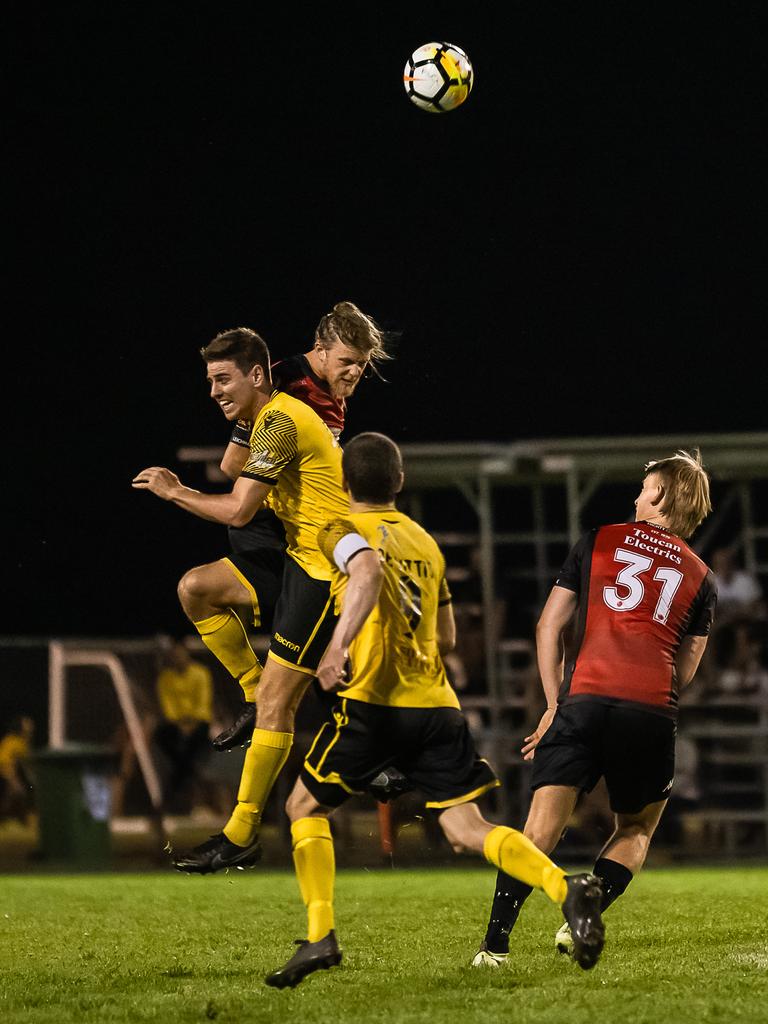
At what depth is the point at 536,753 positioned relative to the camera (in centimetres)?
670

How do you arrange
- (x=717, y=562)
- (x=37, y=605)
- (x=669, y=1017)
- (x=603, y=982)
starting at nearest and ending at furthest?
(x=669, y=1017) < (x=603, y=982) < (x=717, y=562) < (x=37, y=605)

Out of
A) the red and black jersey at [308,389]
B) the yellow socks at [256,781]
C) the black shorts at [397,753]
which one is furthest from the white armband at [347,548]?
the red and black jersey at [308,389]

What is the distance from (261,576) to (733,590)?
846cm

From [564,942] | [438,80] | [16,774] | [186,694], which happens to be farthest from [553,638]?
[16,774]

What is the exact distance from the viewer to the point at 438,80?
957cm

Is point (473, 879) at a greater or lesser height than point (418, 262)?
lesser

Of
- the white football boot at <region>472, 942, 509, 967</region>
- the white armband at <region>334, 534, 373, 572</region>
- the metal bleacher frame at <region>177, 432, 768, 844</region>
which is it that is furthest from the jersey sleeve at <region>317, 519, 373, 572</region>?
the metal bleacher frame at <region>177, 432, 768, 844</region>

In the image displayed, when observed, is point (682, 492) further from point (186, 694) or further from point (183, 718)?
point (186, 694)

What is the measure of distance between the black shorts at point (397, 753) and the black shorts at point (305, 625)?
1.41 m

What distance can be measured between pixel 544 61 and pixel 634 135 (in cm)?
273

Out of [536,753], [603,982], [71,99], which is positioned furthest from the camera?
[71,99]

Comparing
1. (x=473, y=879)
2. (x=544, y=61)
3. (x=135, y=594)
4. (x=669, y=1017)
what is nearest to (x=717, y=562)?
(x=473, y=879)

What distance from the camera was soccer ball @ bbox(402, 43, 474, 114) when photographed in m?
9.56

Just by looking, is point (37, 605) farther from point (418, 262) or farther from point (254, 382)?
point (254, 382)
